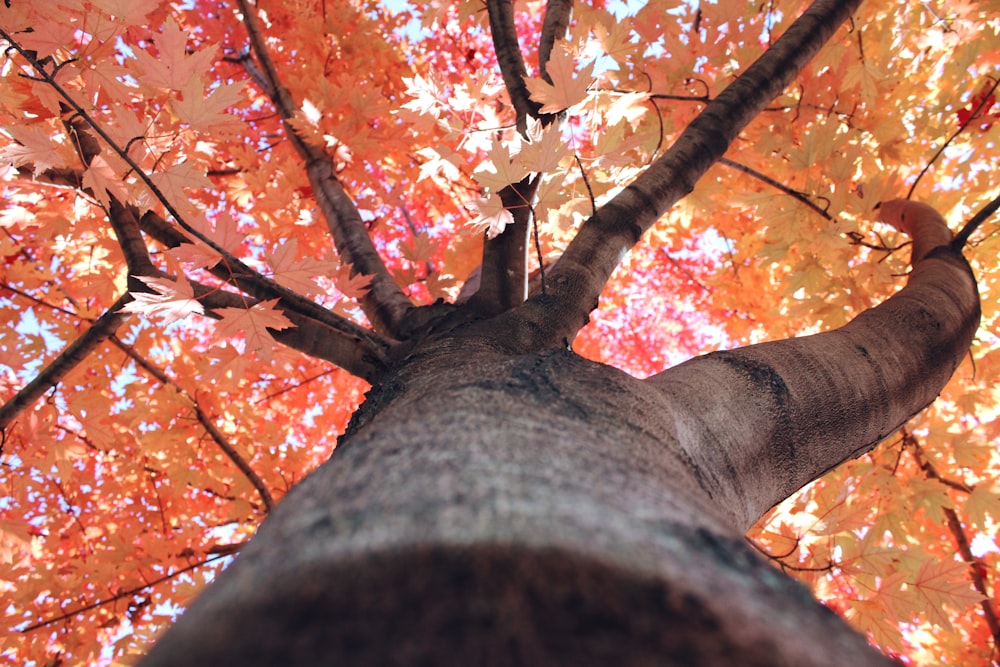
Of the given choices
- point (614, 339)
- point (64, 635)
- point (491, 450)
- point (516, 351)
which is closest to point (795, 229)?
point (516, 351)

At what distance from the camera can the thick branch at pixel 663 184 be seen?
137 cm

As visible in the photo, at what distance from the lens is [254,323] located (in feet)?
4.08

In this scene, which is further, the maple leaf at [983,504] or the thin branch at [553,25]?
the maple leaf at [983,504]

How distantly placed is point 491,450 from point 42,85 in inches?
66.2

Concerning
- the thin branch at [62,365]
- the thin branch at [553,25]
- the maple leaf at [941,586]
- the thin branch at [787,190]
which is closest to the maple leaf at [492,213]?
the thin branch at [553,25]

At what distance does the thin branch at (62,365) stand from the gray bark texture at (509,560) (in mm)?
1146

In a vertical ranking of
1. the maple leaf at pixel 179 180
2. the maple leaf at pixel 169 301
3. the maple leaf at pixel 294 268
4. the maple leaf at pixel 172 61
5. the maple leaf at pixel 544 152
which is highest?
the maple leaf at pixel 172 61

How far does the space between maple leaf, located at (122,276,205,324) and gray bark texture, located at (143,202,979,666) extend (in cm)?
74

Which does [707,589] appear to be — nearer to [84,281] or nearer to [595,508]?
[595,508]

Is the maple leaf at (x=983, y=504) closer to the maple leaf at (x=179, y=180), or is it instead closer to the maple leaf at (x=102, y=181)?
the maple leaf at (x=179, y=180)

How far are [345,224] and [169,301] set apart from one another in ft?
3.62

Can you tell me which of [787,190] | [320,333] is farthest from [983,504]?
[320,333]

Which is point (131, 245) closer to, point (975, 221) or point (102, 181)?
point (102, 181)

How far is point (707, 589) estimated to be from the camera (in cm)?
38
